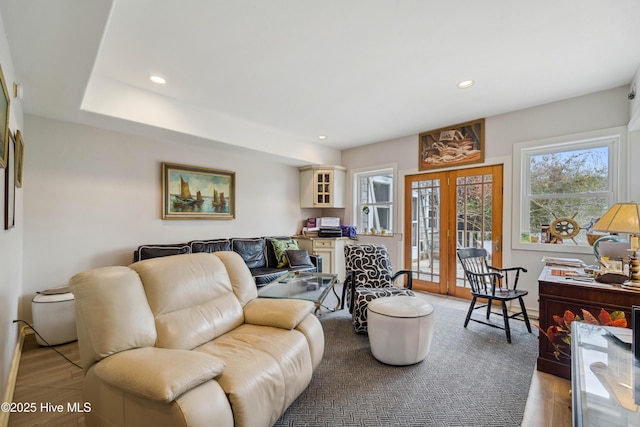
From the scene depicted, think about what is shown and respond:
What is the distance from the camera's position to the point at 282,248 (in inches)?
177

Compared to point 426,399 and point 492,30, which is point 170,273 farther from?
point 492,30

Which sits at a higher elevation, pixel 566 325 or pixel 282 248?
pixel 282 248

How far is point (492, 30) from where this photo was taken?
2039 mm

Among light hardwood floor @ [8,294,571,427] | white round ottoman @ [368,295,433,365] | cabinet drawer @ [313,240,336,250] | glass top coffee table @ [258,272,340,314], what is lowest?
light hardwood floor @ [8,294,571,427]

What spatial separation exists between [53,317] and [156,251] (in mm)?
1082

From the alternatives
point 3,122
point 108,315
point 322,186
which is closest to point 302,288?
point 108,315

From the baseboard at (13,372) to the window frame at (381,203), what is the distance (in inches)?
184

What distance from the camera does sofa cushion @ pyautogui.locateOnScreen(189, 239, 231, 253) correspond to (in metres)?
3.76

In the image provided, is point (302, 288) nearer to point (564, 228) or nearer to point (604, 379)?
point (604, 379)

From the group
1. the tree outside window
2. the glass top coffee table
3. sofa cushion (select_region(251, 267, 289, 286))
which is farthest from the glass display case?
sofa cushion (select_region(251, 267, 289, 286))

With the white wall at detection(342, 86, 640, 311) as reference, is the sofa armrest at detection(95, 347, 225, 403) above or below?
below

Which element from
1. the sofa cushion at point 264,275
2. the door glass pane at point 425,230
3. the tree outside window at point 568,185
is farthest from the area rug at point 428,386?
the door glass pane at point 425,230

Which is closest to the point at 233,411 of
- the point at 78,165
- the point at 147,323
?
the point at 147,323

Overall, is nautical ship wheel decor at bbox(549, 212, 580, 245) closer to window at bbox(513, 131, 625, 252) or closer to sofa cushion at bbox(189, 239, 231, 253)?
window at bbox(513, 131, 625, 252)
